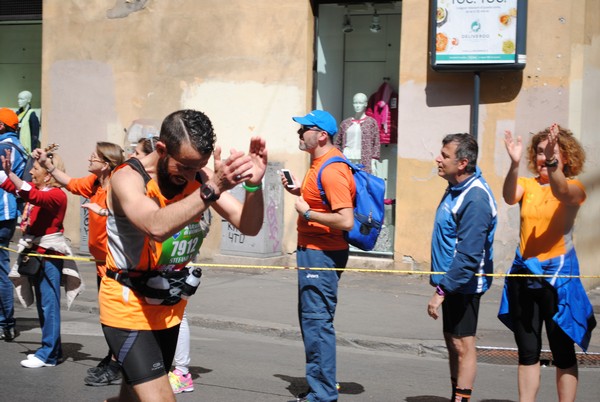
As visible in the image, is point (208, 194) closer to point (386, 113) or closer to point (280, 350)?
point (280, 350)

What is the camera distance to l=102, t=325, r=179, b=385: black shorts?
4.44m

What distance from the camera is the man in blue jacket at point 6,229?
8742 millimetres

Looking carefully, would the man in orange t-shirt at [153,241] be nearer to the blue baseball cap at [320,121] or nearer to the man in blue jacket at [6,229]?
the blue baseball cap at [320,121]

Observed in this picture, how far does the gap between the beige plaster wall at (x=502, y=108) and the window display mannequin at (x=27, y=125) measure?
6.84m

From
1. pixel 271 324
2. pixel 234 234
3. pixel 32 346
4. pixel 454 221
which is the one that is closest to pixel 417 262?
pixel 234 234

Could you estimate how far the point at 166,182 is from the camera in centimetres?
454

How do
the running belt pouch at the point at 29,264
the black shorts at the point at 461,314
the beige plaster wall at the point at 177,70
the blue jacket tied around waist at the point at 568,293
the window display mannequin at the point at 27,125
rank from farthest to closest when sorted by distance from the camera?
1. the window display mannequin at the point at 27,125
2. the beige plaster wall at the point at 177,70
3. the running belt pouch at the point at 29,264
4. the black shorts at the point at 461,314
5. the blue jacket tied around waist at the point at 568,293

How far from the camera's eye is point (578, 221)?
12070 millimetres

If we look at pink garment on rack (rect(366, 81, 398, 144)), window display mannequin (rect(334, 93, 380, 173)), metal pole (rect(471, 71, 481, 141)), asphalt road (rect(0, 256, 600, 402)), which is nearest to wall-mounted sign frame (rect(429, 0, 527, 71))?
metal pole (rect(471, 71, 481, 141))

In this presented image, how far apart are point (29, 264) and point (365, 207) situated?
9.68 ft

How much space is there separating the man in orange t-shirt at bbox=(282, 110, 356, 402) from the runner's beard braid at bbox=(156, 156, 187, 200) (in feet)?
6.35

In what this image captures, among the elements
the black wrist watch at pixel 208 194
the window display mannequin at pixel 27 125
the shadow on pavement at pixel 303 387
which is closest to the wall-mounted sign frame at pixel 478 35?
the shadow on pavement at pixel 303 387

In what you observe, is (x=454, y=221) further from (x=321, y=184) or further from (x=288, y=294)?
(x=288, y=294)

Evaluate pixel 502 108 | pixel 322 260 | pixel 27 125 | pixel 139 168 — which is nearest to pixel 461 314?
pixel 322 260
